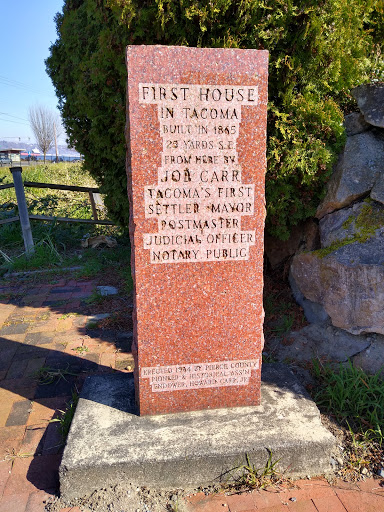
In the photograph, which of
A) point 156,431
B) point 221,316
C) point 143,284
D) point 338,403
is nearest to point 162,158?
point 143,284

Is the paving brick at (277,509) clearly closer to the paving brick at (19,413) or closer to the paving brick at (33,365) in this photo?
the paving brick at (19,413)

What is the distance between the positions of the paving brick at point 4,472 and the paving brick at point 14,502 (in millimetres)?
55

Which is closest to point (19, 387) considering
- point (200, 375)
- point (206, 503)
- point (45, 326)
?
point (45, 326)

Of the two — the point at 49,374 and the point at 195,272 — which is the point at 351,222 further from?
the point at 49,374

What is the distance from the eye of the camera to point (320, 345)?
3.15 metres

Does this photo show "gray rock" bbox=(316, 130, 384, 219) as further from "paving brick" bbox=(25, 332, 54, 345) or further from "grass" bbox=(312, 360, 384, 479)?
"paving brick" bbox=(25, 332, 54, 345)

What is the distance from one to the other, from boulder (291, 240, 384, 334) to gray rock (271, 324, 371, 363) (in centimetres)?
9

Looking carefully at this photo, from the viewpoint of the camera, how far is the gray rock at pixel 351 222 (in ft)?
9.59

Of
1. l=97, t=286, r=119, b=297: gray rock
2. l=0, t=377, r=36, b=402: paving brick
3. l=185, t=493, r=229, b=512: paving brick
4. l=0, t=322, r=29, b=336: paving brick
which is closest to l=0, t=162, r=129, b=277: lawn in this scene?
l=97, t=286, r=119, b=297: gray rock

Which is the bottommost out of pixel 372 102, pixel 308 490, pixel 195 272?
pixel 308 490

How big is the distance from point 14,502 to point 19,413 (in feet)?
2.36

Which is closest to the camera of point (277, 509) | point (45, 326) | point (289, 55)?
point (277, 509)

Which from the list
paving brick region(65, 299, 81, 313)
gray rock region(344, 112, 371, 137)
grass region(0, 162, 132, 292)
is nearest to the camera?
gray rock region(344, 112, 371, 137)

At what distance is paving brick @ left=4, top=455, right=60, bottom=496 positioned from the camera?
2.04 meters
